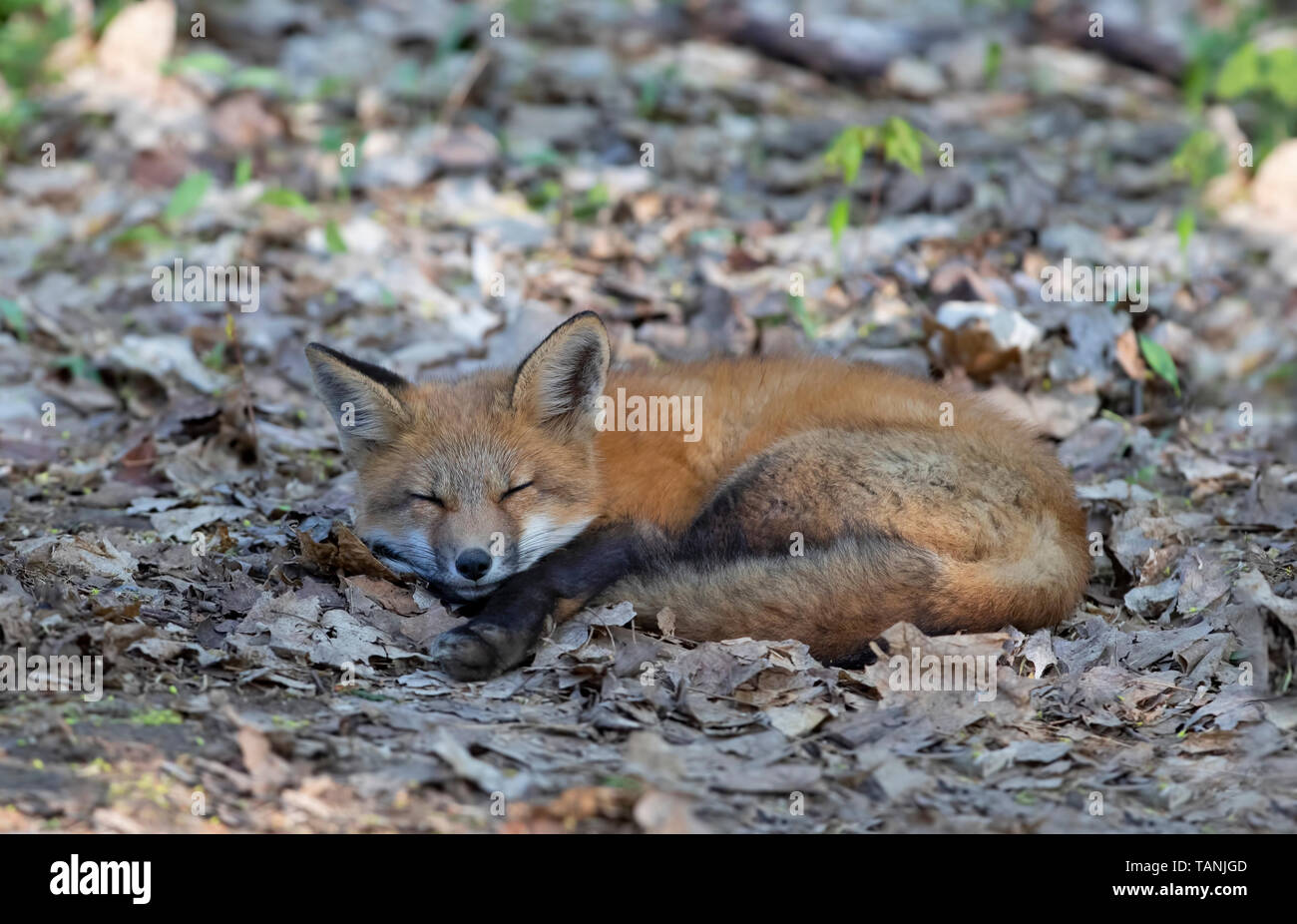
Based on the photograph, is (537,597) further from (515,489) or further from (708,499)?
(708,499)

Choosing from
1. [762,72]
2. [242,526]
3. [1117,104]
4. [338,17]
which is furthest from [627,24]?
[242,526]

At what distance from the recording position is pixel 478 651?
3.83 meters

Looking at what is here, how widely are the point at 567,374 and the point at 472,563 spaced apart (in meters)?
0.85

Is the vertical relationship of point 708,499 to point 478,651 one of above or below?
above

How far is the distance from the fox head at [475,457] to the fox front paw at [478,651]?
34 centimetres

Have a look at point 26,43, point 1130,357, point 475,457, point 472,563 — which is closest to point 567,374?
point 475,457

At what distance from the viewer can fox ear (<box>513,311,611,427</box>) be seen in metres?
4.44

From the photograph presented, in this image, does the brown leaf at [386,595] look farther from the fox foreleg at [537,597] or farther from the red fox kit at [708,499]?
the fox foreleg at [537,597]

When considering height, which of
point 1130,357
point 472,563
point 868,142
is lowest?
point 472,563

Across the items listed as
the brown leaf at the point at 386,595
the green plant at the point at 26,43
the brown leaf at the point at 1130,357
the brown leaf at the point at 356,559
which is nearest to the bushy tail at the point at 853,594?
the brown leaf at the point at 386,595

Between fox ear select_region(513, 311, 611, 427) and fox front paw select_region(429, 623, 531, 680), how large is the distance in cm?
101

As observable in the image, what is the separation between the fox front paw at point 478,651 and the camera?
12.5 feet

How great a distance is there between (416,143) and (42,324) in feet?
10.4

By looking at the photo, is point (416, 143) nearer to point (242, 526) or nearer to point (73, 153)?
point (73, 153)
